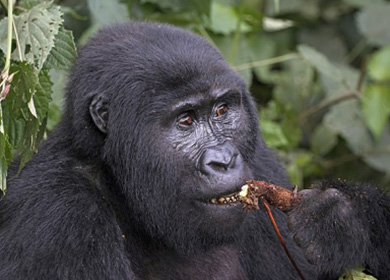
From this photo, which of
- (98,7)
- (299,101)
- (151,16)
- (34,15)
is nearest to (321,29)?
(299,101)

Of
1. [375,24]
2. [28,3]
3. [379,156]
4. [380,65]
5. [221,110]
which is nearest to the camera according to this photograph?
[221,110]

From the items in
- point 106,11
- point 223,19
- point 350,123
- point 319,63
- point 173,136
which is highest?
point 173,136

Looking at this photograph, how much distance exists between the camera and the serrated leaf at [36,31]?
3.98 meters

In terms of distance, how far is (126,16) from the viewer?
17.6ft

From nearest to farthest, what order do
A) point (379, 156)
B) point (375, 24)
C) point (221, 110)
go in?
point (221, 110)
point (379, 156)
point (375, 24)

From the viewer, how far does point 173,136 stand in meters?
3.79

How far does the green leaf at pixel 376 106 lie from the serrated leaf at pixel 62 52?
3.11 metres

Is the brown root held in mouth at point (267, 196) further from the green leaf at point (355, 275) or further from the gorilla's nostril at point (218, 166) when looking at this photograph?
the green leaf at point (355, 275)

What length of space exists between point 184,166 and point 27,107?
73cm

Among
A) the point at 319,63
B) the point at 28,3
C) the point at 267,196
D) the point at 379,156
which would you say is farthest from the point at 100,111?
the point at 379,156

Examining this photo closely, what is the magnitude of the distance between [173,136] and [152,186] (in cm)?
23

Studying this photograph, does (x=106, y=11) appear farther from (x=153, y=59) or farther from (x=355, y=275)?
(x=355, y=275)

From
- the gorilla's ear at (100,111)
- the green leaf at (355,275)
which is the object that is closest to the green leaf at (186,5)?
the gorilla's ear at (100,111)

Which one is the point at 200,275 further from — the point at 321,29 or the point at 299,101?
the point at 321,29
